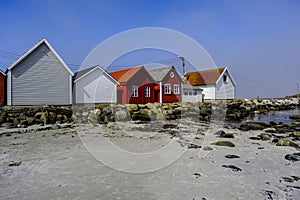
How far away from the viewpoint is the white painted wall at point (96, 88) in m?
18.0

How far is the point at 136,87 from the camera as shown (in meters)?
21.7

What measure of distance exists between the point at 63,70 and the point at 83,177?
48.1 ft

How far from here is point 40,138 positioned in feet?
24.5

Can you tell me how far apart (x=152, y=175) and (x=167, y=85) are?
67.2 ft

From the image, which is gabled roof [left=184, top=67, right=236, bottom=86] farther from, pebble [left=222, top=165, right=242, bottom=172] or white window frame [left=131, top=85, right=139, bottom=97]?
pebble [left=222, top=165, right=242, bottom=172]

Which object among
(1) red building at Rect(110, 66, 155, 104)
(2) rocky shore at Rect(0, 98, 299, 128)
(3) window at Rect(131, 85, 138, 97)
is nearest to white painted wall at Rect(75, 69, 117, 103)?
(1) red building at Rect(110, 66, 155, 104)

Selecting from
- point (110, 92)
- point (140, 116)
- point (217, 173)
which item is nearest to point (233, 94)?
point (110, 92)

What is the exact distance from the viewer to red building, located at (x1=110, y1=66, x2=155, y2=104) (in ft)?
69.0

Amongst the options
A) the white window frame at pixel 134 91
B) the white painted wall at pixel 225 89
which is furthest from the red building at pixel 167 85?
the white painted wall at pixel 225 89

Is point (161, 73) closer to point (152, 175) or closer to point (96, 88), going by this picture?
point (96, 88)

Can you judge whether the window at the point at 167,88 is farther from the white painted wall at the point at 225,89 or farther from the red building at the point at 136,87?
the white painted wall at the point at 225,89

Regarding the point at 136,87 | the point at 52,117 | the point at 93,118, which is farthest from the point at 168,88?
the point at 52,117

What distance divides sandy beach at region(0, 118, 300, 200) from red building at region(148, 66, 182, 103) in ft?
57.2

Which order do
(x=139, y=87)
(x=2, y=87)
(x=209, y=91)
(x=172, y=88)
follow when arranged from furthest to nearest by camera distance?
(x=209, y=91) < (x=172, y=88) < (x=139, y=87) < (x=2, y=87)
